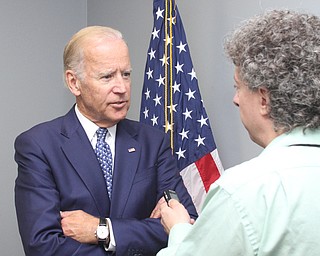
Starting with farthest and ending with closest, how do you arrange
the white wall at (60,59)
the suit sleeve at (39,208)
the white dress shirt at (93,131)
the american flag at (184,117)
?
1. the white wall at (60,59)
2. the american flag at (184,117)
3. the white dress shirt at (93,131)
4. the suit sleeve at (39,208)

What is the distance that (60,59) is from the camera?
12.6ft

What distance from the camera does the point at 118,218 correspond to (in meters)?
1.75

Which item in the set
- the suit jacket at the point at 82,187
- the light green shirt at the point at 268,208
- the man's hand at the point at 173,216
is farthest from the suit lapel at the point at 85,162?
the light green shirt at the point at 268,208

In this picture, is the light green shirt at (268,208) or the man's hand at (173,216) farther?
the man's hand at (173,216)

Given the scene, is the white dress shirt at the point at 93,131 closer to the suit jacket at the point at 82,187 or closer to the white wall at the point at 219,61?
the suit jacket at the point at 82,187

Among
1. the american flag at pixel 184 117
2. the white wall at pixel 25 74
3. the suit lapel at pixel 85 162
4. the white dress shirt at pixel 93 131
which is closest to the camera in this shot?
the suit lapel at pixel 85 162

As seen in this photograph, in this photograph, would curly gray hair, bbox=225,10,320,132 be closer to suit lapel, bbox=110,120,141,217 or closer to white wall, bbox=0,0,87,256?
suit lapel, bbox=110,120,141,217

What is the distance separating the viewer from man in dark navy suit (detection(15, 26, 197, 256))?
168 cm

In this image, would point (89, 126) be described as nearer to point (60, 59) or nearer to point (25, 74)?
point (25, 74)

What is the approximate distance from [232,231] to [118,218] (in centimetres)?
80

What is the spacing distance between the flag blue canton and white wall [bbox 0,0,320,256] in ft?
0.85

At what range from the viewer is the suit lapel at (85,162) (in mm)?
1771

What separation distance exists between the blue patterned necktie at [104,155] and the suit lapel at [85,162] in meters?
0.04

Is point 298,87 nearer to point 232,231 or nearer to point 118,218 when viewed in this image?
point 232,231
